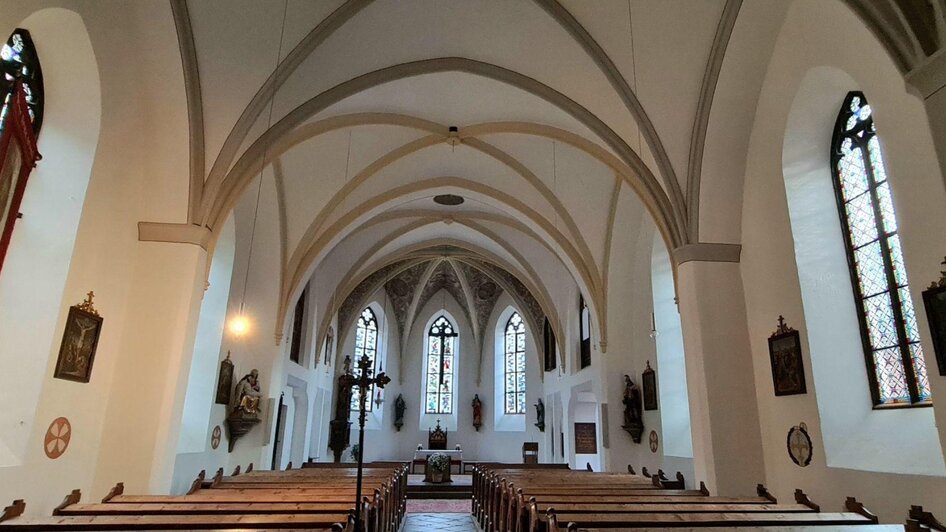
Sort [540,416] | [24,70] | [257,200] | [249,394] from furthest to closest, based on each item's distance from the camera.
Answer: [540,416] < [249,394] < [257,200] < [24,70]

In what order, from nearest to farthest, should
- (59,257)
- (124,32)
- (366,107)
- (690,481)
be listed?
(59,257) < (124,32) < (366,107) < (690,481)

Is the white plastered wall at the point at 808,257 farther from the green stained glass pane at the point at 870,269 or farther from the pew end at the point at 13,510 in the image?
the pew end at the point at 13,510

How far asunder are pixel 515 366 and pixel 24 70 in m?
18.2

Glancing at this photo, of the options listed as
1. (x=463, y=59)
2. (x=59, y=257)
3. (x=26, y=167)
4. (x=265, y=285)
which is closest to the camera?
(x=26, y=167)

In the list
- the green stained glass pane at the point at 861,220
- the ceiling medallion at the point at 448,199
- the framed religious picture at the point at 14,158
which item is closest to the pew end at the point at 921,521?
the green stained glass pane at the point at 861,220

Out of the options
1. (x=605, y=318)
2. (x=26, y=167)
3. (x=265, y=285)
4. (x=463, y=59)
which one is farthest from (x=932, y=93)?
(x=265, y=285)

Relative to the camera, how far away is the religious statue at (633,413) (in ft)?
38.2

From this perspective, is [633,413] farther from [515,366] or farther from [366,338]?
[366,338]

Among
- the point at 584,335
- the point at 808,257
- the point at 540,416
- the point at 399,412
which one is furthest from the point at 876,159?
the point at 399,412

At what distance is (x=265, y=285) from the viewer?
11.8 meters

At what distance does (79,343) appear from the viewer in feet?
A: 19.5

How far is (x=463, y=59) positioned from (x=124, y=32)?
13.9ft

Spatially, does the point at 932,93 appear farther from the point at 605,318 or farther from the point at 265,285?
the point at 265,285

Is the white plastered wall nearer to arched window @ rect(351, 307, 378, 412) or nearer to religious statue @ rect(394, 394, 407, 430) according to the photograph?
arched window @ rect(351, 307, 378, 412)
